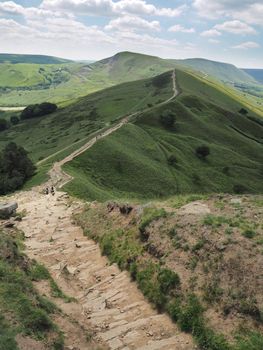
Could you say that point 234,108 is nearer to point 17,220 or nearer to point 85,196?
point 85,196

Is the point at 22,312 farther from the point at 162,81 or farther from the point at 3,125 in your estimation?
the point at 162,81

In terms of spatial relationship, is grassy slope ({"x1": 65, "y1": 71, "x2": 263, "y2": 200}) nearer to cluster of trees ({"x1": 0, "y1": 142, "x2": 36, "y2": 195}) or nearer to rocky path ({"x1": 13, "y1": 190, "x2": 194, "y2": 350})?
cluster of trees ({"x1": 0, "y1": 142, "x2": 36, "y2": 195})

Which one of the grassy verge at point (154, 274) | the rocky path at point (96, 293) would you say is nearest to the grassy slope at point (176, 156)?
the rocky path at point (96, 293)

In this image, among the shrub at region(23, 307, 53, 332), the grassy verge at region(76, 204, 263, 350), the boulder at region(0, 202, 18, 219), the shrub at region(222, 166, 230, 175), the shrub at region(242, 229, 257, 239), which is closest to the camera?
the shrub at region(23, 307, 53, 332)

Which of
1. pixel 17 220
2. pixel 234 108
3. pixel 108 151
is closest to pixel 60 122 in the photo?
pixel 108 151

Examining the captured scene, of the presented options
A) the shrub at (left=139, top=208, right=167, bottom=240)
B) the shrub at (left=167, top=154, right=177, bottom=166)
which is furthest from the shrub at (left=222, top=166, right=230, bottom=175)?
the shrub at (left=139, top=208, right=167, bottom=240)

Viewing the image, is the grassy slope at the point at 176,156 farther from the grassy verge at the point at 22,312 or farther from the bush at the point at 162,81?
the grassy verge at the point at 22,312
